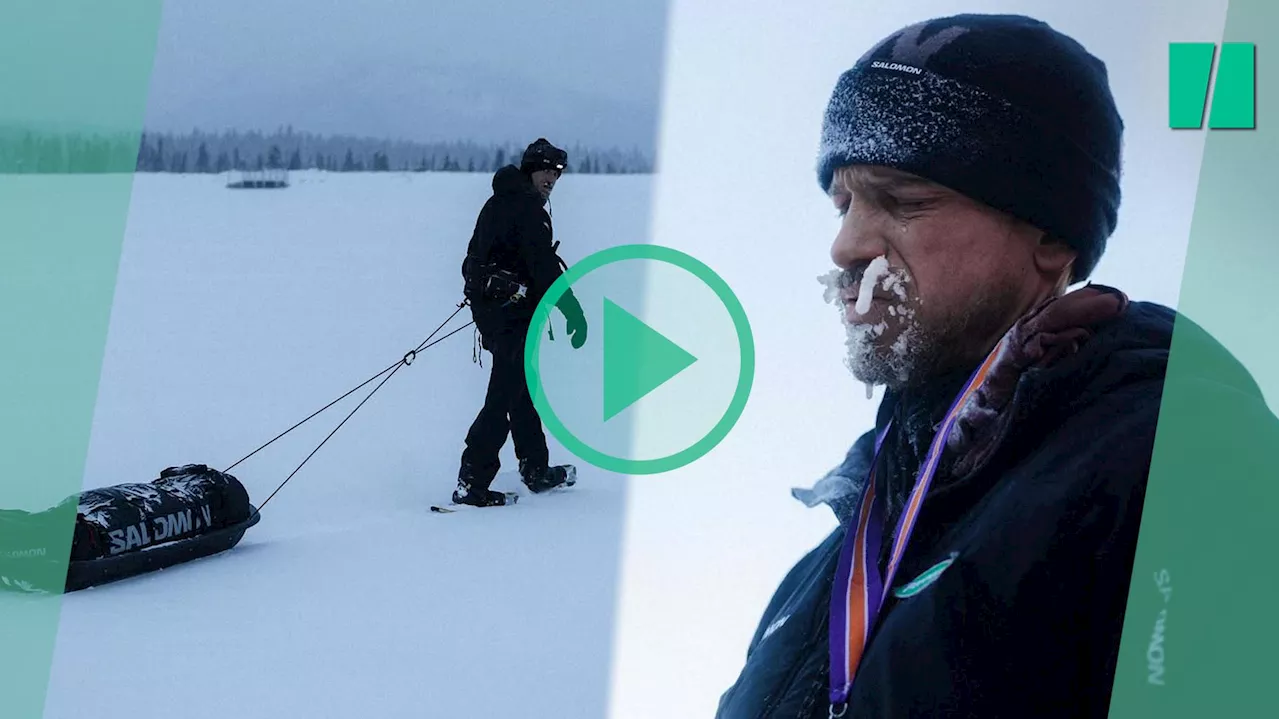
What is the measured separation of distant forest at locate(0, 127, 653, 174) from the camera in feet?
22.0

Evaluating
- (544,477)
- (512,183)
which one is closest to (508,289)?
(512,183)

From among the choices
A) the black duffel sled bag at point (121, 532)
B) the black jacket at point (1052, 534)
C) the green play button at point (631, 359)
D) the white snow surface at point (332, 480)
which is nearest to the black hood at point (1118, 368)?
the black jacket at point (1052, 534)

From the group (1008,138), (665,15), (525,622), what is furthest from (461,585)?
(665,15)

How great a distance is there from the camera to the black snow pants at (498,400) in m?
3.84

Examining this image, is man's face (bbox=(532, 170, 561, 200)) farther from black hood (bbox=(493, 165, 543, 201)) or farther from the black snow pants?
the black snow pants

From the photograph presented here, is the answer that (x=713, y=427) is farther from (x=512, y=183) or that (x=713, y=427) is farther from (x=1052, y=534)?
(x=1052, y=534)

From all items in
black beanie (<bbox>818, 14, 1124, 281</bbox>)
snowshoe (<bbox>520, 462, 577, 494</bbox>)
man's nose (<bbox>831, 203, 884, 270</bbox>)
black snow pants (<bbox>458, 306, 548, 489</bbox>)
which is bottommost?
snowshoe (<bbox>520, 462, 577, 494</bbox>)

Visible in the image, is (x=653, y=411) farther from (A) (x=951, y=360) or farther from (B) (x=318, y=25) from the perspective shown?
(B) (x=318, y=25)

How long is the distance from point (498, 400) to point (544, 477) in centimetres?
35

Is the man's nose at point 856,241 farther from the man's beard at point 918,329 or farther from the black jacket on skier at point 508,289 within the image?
the black jacket on skier at point 508,289

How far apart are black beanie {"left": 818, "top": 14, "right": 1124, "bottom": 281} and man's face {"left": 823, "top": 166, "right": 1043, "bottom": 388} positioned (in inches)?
0.7

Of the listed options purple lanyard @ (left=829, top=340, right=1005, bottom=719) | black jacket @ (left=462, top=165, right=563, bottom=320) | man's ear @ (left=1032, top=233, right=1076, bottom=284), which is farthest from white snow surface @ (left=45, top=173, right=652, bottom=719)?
man's ear @ (left=1032, top=233, right=1076, bottom=284)

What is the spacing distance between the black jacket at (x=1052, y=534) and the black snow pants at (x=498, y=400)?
3170mm

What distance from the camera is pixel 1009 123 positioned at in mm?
835
